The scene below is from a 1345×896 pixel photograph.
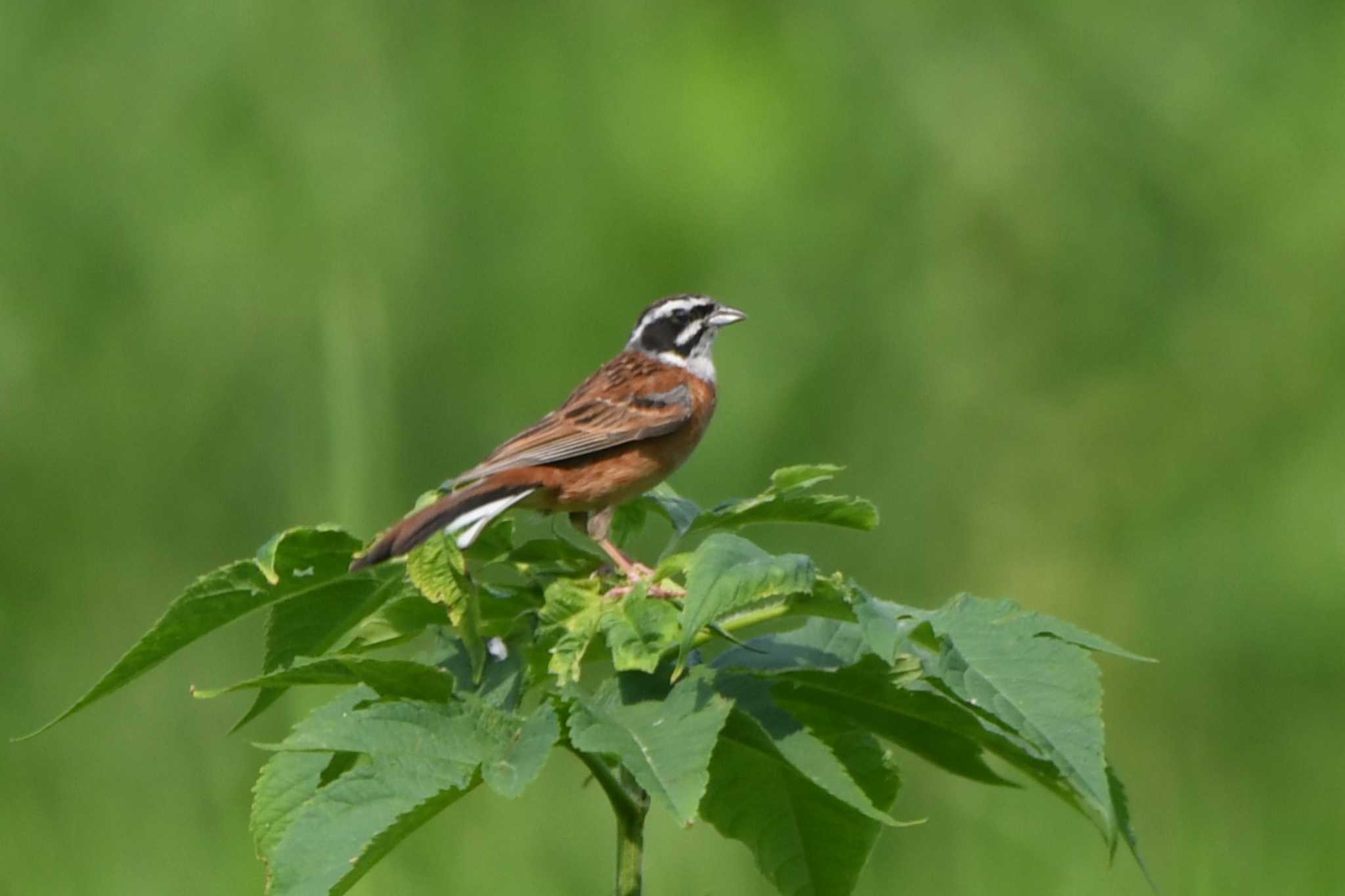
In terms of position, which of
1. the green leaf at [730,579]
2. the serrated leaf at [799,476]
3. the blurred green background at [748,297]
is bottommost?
the blurred green background at [748,297]

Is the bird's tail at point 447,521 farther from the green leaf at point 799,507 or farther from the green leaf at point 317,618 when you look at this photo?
the green leaf at point 799,507

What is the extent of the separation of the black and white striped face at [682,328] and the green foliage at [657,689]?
2.62m

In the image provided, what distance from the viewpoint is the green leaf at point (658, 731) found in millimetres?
1814

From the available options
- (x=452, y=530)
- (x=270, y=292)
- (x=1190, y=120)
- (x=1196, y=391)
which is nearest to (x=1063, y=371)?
(x=1196, y=391)

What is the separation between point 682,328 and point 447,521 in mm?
2593

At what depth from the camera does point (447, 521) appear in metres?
2.51

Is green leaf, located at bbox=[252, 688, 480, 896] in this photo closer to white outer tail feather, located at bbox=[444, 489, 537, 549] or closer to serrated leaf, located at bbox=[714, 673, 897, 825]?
serrated leaf, located at bbox=[714, 673, 897, 825]

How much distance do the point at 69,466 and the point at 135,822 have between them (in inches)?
98.0

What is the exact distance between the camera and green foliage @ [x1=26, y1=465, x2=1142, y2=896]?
186 centimetres

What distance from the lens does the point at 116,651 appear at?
566 cm

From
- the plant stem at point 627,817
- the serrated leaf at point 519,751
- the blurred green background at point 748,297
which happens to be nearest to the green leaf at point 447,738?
the serrated leaf at point 519,751

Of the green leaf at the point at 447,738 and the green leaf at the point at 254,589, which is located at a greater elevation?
the green leaf at the point at 254,589

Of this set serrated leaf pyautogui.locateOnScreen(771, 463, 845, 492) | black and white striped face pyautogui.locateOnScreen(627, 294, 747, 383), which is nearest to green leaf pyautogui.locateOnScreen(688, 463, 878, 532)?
serrated leaf pyautogui.locateOnScreen(771, 463, 845, 492)

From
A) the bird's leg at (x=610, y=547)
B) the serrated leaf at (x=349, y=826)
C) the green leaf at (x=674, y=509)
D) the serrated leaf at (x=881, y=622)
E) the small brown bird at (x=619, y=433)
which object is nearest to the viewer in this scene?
the serrated leaf at (x=349, y=826)
